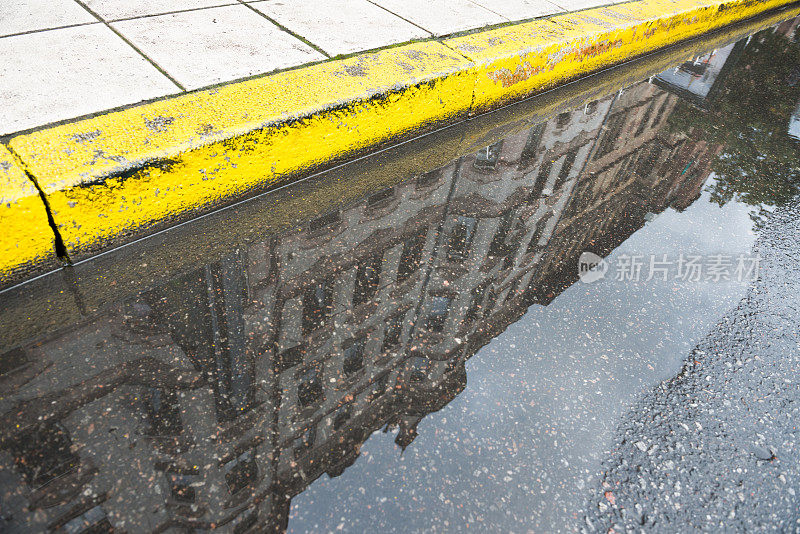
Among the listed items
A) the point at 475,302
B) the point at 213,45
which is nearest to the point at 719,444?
the point at 475,302

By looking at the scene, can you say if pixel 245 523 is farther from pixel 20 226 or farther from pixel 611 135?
pixel 611 135

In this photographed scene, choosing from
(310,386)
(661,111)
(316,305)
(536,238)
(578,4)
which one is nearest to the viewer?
(310,386)

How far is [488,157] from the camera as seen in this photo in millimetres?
3969

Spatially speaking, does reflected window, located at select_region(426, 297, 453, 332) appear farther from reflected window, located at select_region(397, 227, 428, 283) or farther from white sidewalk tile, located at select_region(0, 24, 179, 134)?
white sidewalk tile, located at select_region(0, 24, 179, 134)

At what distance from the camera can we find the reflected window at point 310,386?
2309 mm

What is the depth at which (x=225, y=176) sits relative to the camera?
3.05 metres

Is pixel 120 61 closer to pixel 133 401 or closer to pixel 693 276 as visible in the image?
pixel 133 401

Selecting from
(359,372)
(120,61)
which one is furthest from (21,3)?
(359,372)

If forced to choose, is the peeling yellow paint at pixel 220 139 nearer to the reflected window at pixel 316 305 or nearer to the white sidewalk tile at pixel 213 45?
the white sidewalk tile at pixel 213 45

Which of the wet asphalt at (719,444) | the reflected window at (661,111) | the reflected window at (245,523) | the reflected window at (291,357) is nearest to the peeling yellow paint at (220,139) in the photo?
the reflected window at (291,357)

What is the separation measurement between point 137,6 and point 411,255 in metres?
3.20

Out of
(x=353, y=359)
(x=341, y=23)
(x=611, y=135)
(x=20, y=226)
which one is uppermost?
(x=341, y=23)

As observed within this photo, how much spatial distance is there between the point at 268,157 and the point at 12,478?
2.04 m

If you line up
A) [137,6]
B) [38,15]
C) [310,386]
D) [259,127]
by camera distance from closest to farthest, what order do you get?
[310,386] < [259,127] < [38,15] < [137,6]
